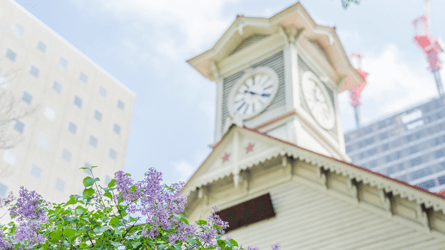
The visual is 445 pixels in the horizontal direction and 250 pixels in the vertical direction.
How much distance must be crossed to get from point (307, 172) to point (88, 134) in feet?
160

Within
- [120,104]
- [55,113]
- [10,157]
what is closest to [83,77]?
[120,104]

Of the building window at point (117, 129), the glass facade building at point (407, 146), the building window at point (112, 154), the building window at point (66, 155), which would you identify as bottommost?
the building window at point (66, 155)

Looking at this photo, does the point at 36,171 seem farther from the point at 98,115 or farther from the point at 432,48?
the point at 432,48

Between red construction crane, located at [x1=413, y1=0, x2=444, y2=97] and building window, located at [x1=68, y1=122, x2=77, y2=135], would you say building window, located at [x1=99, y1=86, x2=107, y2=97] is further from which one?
red construction crane, located at [x1=413, y1=0, x2=444, y2=97]

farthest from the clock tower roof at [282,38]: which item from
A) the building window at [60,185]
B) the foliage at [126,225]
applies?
the building window at [60,185]

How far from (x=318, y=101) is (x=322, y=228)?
26.8 feet

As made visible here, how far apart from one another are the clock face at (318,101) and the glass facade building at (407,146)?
449ft

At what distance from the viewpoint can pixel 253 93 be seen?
2005 cm

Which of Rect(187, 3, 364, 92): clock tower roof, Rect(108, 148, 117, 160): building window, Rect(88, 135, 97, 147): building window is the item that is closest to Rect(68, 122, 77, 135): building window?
Rect(88, 135, 97, 147): building window

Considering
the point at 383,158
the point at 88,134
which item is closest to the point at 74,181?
the point at 88,134

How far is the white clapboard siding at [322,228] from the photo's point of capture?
40.4 ft

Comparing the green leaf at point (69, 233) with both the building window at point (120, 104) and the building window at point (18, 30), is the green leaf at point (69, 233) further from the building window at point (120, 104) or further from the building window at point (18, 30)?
the building window at point (120, 104)

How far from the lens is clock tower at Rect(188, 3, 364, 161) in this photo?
61.8 ft

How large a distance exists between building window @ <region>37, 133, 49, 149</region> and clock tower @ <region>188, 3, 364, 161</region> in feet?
118
